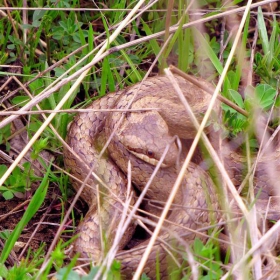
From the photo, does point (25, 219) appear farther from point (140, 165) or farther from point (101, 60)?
point (101, 60)

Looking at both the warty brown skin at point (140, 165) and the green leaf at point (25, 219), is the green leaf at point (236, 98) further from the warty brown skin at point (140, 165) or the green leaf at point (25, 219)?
the green leaf at point (25, 219)

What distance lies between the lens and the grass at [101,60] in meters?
4.43

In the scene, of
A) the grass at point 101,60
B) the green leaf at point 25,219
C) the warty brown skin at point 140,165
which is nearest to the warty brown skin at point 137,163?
the warty brown skin at point 140,165

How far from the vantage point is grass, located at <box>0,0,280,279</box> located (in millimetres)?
4434

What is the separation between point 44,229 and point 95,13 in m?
2.01

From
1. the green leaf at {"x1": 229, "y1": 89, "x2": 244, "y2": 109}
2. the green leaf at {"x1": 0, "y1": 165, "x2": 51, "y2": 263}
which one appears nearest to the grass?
the green leaf at {"x1": 229, "y1": 89, "x2": 244, "y2": 109}

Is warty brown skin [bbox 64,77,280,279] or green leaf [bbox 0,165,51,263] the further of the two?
warty brown skin [bbox 64,77,280,279]

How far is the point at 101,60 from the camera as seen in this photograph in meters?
5.00

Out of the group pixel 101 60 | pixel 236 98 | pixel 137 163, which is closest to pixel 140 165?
pixel 137 163

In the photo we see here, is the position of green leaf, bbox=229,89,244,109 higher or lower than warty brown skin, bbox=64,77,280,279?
higher

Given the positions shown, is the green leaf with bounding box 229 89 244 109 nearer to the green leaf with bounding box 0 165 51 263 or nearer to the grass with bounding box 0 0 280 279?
the grass with bounding box 0 0 280 279

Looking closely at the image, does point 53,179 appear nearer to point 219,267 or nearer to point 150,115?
point 150,115

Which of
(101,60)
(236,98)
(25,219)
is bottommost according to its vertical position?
(25,219)

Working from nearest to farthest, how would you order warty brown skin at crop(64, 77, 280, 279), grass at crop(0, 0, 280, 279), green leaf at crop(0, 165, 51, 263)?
green leaf at crop(0, 165, 51, 263)
warty brown skin at crop(64, 77, 280, 279)
grass at crop(0, 0, 280, 279)
